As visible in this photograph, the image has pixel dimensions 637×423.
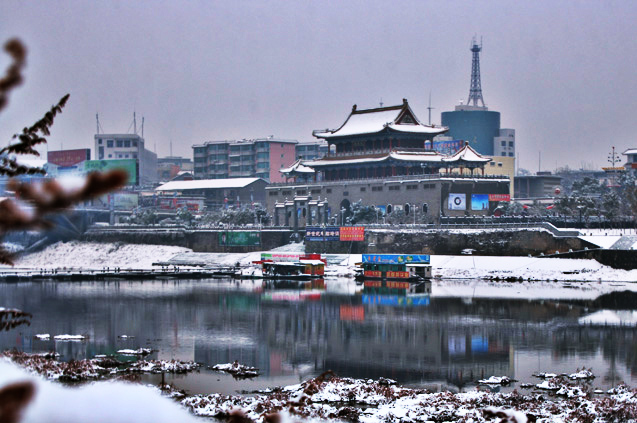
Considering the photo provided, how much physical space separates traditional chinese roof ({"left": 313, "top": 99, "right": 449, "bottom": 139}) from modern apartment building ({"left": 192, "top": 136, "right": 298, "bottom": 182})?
1850 inches

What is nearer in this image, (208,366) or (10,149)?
(10,149)

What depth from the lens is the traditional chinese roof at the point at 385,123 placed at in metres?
103

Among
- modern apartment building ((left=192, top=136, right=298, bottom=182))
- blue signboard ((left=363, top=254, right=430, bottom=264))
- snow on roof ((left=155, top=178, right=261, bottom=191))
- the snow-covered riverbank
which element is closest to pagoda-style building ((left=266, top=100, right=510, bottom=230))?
the snow-covered riverbank

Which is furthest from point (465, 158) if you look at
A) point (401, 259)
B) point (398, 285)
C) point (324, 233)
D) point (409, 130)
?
point (398, 285)

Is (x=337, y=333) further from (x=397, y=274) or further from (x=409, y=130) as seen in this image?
(x=409, y=130)

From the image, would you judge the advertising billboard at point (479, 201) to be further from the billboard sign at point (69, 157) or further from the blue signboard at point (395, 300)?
the billboard sign at point (69, 157)

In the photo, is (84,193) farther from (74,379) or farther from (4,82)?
(74,379)

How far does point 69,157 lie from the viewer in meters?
128

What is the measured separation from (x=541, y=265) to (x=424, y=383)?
46530 mm

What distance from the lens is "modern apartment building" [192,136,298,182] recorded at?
156 m

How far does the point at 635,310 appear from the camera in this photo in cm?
5284

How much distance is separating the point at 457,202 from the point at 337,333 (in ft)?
174

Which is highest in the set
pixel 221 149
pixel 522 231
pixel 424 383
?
pixel 221 149

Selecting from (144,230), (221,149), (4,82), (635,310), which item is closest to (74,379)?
(4,82)
